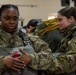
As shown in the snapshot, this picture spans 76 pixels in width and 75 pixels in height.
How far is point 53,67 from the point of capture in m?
1.28

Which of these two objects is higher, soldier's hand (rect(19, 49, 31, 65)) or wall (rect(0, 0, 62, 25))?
soldier's hand (rect(19, 49, 31, 65))

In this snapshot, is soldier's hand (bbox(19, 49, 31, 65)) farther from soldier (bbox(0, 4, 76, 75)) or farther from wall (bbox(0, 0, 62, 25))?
wall (bbox(0, 0, 62, 25))

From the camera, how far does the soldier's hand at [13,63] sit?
119 cm

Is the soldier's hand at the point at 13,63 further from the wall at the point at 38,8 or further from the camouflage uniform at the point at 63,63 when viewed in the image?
the wall at the point at 38,8

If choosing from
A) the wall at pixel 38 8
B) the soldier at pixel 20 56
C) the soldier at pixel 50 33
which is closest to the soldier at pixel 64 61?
the soldier at pixel 20 56

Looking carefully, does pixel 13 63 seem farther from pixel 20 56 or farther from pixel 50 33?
pixel 50 33

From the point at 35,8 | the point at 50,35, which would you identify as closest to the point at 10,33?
the point at 50,35

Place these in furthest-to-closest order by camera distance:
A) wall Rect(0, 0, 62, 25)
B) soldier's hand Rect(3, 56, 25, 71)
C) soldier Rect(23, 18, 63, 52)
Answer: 1. wall Rect(0, 0, 62, 25)
2. soldier Rect(23, 18, 63, 52)
3. soldier's hand Rect(3, 56, 25, 71)

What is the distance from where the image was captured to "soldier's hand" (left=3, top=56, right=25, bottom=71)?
3.90ft

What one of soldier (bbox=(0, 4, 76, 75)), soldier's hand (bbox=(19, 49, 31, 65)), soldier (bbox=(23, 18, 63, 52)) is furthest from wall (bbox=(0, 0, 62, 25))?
soldier's hand (bbox=(19, 49, 31, 65))

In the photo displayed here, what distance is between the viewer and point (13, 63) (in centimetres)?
119

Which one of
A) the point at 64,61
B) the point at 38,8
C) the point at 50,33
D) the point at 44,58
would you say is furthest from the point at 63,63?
the point at 38,8

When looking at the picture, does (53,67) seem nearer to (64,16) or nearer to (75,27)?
(75,27)

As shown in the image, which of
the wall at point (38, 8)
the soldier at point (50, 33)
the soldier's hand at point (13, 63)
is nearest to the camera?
the soldier's hand at point (13, 63)
